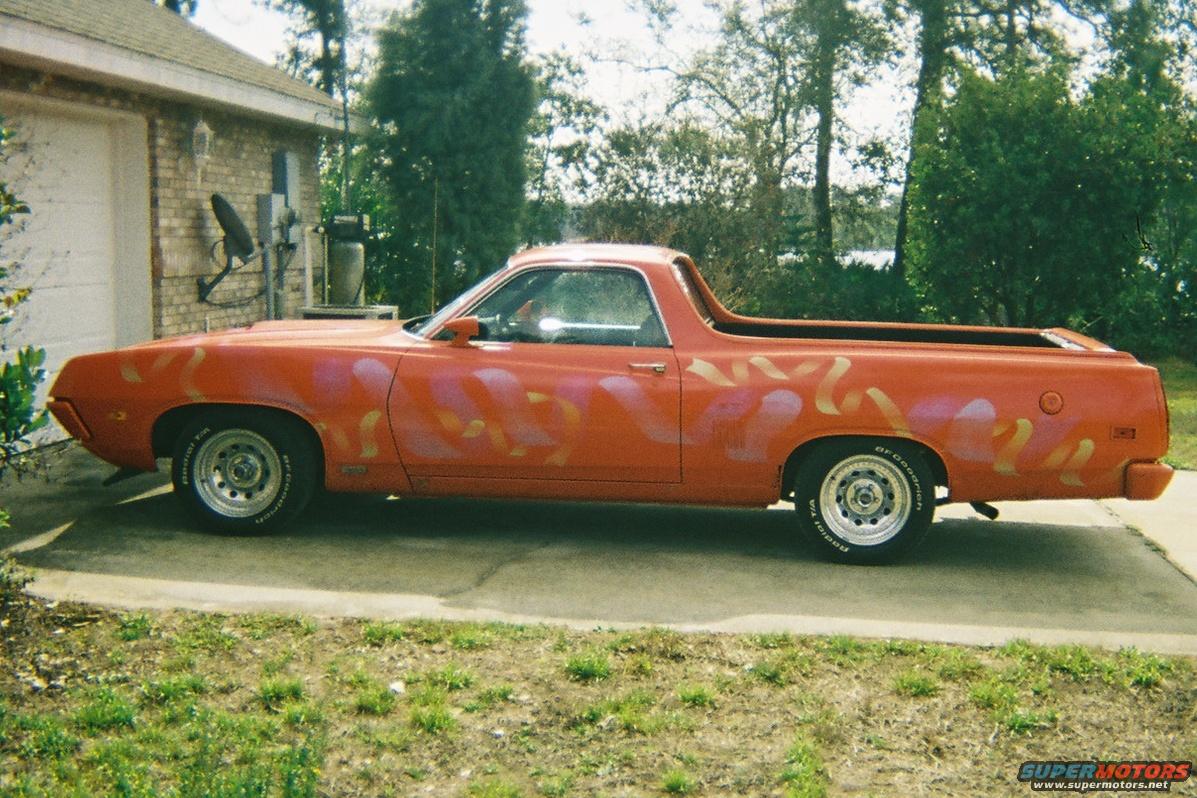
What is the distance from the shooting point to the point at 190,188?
11.9 metres

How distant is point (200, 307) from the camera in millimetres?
12219

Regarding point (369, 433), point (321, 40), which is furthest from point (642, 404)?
point (321, 40)

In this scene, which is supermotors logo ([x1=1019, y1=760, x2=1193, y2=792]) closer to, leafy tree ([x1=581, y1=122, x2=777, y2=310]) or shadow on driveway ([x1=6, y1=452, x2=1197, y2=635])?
shadow on driveway ([x1=6, y1=452, x2=1197, y2=635])

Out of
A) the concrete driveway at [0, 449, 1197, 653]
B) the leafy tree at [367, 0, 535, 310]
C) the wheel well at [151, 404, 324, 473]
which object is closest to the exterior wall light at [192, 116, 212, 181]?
the concrete driveway at [0, 449, 1197, 653]

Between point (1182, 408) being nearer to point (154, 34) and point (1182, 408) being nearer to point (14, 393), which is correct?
point (154, 34)

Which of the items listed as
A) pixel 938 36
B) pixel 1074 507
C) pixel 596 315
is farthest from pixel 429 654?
pixel 938 36

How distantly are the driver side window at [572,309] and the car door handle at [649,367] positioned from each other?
16 cm

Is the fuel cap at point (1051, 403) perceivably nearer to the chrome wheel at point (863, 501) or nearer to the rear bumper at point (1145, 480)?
the rear bumper at point (1145, 480)

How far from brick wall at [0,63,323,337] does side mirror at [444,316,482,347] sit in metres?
4.31

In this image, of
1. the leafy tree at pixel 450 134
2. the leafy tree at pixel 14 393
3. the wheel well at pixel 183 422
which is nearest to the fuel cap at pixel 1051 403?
the wheel well at pixel 183 422

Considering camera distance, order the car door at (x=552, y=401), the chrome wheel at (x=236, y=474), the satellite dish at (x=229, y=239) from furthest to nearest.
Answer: the satellite dish at (x=229, y=239)
the chrome wheel at (x=236, y=474)
the car door at (x=552, y=401)

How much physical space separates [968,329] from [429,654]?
13.2 ft

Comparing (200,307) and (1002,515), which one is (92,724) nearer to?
(1002,515)

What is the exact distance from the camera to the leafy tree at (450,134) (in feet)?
63.4
